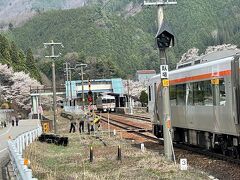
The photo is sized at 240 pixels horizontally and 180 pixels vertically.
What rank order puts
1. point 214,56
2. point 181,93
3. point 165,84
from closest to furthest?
point 165,84 → point 214,56 → point 181,93

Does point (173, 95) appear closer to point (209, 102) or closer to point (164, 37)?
point (209, 102)

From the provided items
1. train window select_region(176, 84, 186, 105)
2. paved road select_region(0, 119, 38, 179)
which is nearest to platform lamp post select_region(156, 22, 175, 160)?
train window select_region(176, 84, 186, 105)

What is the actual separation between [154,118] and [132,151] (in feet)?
15.5

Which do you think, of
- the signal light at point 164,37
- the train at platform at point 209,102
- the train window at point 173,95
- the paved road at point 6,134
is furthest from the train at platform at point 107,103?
the signal light at point 164,37

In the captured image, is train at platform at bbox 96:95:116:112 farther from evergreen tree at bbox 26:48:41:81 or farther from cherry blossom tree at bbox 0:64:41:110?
evergreen tree at bbox 26:48:41:81

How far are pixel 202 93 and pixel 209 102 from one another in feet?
2.80

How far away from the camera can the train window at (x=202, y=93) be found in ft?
53.8

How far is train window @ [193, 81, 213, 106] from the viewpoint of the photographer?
1639 cm

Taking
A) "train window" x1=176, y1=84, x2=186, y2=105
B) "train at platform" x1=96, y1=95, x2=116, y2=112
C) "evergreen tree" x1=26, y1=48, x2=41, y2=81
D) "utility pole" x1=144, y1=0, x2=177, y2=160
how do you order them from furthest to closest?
1. "evergreen tree" x1=26, y1=48, x2=41, y2=81
2. "train at platform" x1=96, y1=95, x2=116, y2=112
3. "train window" x1=176, y1=84, x2=186, y2=105
4. "utility pole" x1=144, y1=0, x2=177, y2=160

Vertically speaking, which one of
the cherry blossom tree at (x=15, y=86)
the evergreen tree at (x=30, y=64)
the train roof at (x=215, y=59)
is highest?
the evergreen tree at (x=30, y=64)

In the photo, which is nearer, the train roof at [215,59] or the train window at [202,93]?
the train roof at [215,59]

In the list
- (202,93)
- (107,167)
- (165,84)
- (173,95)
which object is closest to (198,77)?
(202,93)

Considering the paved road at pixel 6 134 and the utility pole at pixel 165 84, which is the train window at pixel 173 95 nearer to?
the utility pole at pixel 165 84

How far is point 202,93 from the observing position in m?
17.2
